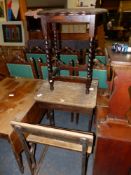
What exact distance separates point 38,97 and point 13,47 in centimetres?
224

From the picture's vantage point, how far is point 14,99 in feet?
4.85

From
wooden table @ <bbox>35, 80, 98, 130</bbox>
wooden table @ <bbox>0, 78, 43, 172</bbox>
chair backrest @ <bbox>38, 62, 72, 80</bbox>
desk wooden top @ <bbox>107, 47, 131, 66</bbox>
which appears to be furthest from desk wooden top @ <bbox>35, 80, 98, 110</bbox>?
desk wooden top @ <bbox>107, 47, 131, 66</bbox>

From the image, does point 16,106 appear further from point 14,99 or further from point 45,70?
point 45,70

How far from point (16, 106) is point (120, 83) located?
0.90m

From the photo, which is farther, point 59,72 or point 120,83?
point 59,72

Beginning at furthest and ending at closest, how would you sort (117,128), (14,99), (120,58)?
1. (14,99)
2. (117,128)
3. (120,58)

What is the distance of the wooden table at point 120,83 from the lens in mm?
865

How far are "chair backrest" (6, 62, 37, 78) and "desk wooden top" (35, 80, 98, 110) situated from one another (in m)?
0.47

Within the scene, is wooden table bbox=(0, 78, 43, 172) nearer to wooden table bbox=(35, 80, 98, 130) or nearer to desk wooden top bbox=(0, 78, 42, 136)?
desk wooden top bbox=(0, 78, 42, 136)

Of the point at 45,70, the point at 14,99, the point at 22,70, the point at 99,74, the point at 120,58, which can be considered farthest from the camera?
the point at 22,70

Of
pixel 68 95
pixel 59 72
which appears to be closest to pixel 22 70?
pixel 59 72

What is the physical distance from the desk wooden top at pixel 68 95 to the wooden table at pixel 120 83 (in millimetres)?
257

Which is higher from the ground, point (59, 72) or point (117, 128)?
point (59, 72)

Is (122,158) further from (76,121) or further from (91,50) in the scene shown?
(76,121)
